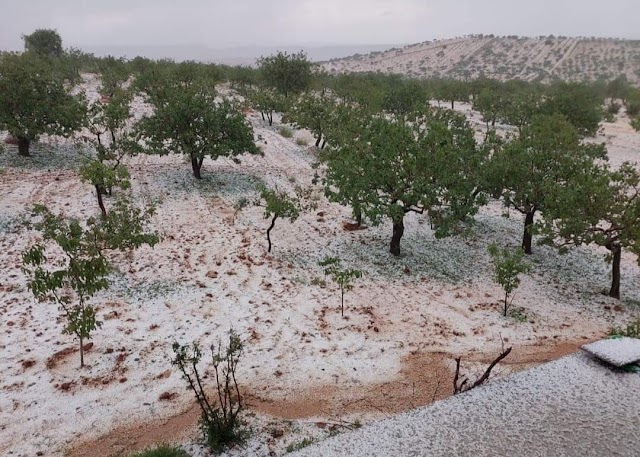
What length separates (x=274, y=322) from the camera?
12766 millimetres

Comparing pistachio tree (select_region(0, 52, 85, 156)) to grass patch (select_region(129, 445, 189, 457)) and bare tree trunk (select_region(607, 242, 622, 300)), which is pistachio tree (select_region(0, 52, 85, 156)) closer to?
grass patch (select_region(129, 445, 189, 457))

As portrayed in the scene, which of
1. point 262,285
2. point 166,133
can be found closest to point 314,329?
point 262,285

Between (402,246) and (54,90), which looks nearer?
(402,246)

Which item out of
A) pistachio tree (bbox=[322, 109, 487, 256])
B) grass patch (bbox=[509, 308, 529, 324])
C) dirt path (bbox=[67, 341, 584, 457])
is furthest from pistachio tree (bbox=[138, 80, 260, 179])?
dirt path (bbox=[67, 341, 584, 457])

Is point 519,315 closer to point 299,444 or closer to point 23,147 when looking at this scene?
point 299,444

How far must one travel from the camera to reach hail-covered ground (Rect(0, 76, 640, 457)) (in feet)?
29.3

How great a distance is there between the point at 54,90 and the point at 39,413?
23989 millimetres

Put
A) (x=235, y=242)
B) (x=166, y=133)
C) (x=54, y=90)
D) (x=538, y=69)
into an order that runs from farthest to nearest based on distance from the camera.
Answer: (x=538, y=69) → (x=54, y=90) → (x=166, y=133) → (x=235, y=242)

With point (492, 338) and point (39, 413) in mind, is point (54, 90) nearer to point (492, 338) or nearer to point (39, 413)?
point (39, 413)

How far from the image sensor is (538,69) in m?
130

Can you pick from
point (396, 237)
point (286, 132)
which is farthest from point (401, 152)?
point (286, 132)

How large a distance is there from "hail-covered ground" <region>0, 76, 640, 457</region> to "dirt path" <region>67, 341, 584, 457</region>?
0.13 ft

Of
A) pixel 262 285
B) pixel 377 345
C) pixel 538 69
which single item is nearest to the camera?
pixel 377 345

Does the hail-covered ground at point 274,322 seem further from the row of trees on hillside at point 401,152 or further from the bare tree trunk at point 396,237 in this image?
the row of trees on hillside at point 401,152
